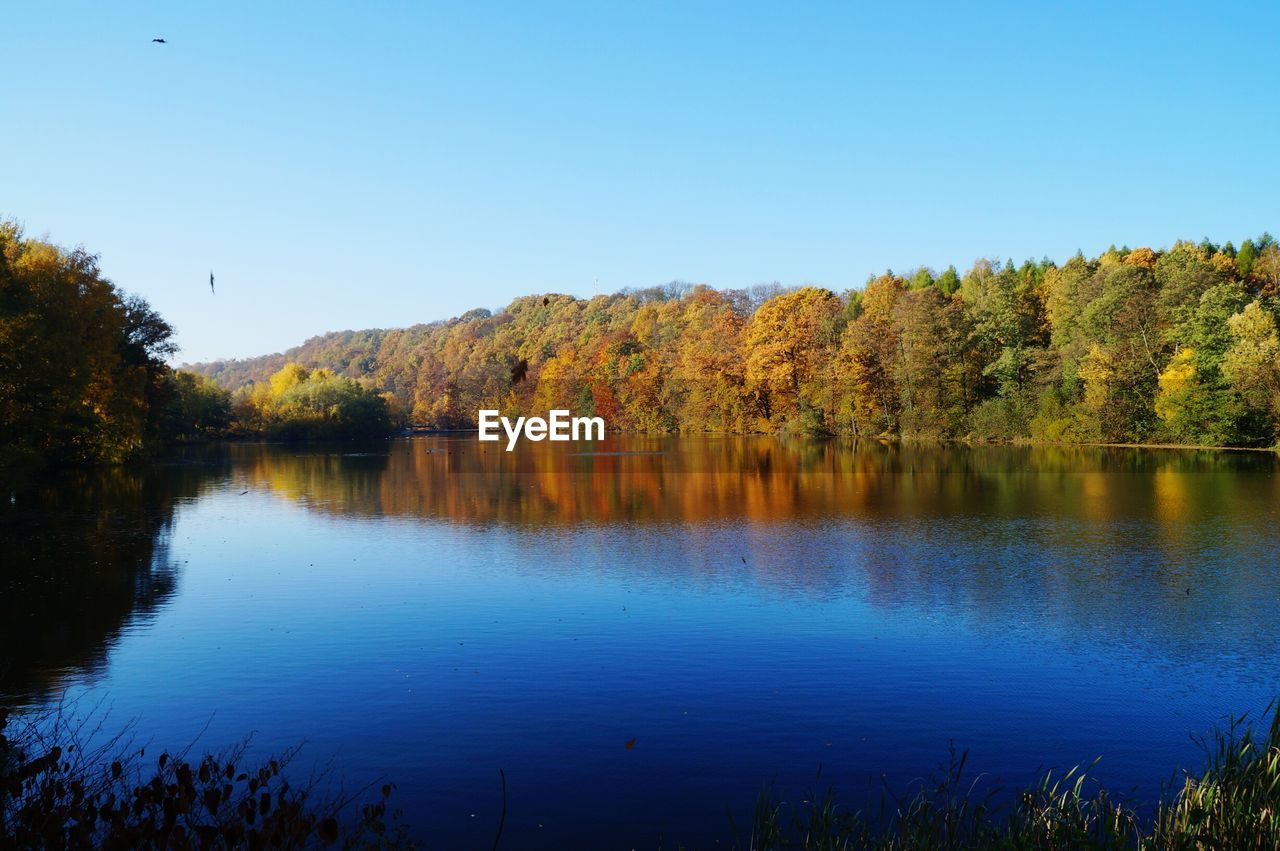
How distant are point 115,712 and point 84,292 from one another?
38.5 metres

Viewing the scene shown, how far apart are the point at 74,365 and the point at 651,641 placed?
101ft

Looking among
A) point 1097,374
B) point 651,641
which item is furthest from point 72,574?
point 1097,374

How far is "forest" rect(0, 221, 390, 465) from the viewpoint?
1201 inches

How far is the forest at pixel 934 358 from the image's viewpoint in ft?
171

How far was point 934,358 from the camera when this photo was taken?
A: 2613 inches

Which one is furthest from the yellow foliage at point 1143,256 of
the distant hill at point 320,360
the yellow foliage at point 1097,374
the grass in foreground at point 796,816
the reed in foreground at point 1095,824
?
the distant hill at point 320,360

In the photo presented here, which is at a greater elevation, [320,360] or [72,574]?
[320,360]

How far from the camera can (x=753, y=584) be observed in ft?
59.1

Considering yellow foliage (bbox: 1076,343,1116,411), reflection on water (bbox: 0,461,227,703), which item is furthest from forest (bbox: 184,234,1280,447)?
reflection on water (bbox: 0,461,227,703)

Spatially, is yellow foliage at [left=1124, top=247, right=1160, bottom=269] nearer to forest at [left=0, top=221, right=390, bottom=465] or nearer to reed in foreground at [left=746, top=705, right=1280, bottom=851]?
forest at [left=0, top=221, right=390, bottom=465]

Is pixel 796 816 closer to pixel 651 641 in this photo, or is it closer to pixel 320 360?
pixel 651 641

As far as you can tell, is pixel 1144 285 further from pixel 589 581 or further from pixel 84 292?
pixel 84 292

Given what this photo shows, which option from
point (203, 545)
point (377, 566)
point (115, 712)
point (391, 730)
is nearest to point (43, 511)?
point (203, 545)

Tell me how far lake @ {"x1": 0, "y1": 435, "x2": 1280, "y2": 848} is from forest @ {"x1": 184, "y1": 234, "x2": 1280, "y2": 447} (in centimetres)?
1500
